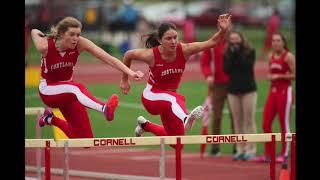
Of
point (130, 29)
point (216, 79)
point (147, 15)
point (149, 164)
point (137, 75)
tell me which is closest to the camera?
point (137, 75)

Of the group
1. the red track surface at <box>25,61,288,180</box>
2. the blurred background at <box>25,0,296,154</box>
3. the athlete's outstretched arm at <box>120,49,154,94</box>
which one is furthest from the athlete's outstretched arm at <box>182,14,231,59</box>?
the blurred background at <box>25,0,296,154</box>

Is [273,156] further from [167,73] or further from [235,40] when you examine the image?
[235,40]

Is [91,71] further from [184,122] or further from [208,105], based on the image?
[184,122]

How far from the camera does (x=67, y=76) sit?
11422 millimetres

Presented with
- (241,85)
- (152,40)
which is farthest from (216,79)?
(152,40)

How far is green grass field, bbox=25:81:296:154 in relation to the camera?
19.3m

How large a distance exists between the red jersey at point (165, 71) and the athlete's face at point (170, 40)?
0.08 meters

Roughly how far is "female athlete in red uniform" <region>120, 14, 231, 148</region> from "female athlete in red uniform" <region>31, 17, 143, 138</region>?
1.37 feet

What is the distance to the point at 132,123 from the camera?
21422mm

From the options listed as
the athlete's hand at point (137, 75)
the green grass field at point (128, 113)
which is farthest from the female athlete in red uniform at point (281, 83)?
the athlete's hand at point (137, 75)

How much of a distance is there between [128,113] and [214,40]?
1135 cm
